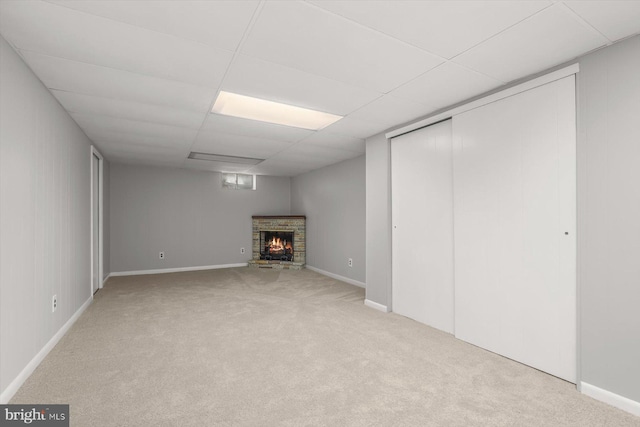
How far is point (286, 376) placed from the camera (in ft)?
7.07

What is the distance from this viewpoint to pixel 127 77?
2.32m

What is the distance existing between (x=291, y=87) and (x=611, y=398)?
10.2ft

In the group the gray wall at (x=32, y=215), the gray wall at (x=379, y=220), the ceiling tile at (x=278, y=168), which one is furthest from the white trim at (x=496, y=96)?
the gray wall at (x=32, y=215)

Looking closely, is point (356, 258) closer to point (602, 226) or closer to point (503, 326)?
point (503, 326)

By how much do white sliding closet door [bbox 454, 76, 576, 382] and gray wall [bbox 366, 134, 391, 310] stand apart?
3.15 feet

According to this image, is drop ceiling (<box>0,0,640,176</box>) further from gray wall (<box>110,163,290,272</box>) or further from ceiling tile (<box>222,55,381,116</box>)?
gray wall (<box>110,163,290,272</box>)

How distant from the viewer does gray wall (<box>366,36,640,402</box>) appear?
1.80m

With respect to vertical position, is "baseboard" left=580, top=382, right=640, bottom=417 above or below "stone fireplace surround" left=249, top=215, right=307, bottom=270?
below

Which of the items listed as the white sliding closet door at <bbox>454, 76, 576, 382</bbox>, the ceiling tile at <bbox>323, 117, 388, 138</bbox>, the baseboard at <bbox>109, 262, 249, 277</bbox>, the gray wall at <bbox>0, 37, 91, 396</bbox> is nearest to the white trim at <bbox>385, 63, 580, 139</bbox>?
the white sliding closet door at <bbox>454, 76, 576, 382</bbox>

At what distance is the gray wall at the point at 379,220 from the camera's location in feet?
12.3

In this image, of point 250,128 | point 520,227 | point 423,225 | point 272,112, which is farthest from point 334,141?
point 520,227

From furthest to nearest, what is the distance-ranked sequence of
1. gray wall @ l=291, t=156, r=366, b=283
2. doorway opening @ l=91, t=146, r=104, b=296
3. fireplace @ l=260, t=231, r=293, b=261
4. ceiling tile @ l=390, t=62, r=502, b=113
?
fireplace @ l=260, t=231, r=293, b=261
gray wall @ l=291, t=156, r=366, b=283
doorway opening @ l=91, t=146, r=104, b=296
ceiling tile @ l=390, t=62, r=502, b=113

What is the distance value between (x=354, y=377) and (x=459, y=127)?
2.40m

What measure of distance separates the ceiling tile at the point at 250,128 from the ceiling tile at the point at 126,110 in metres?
0.16
